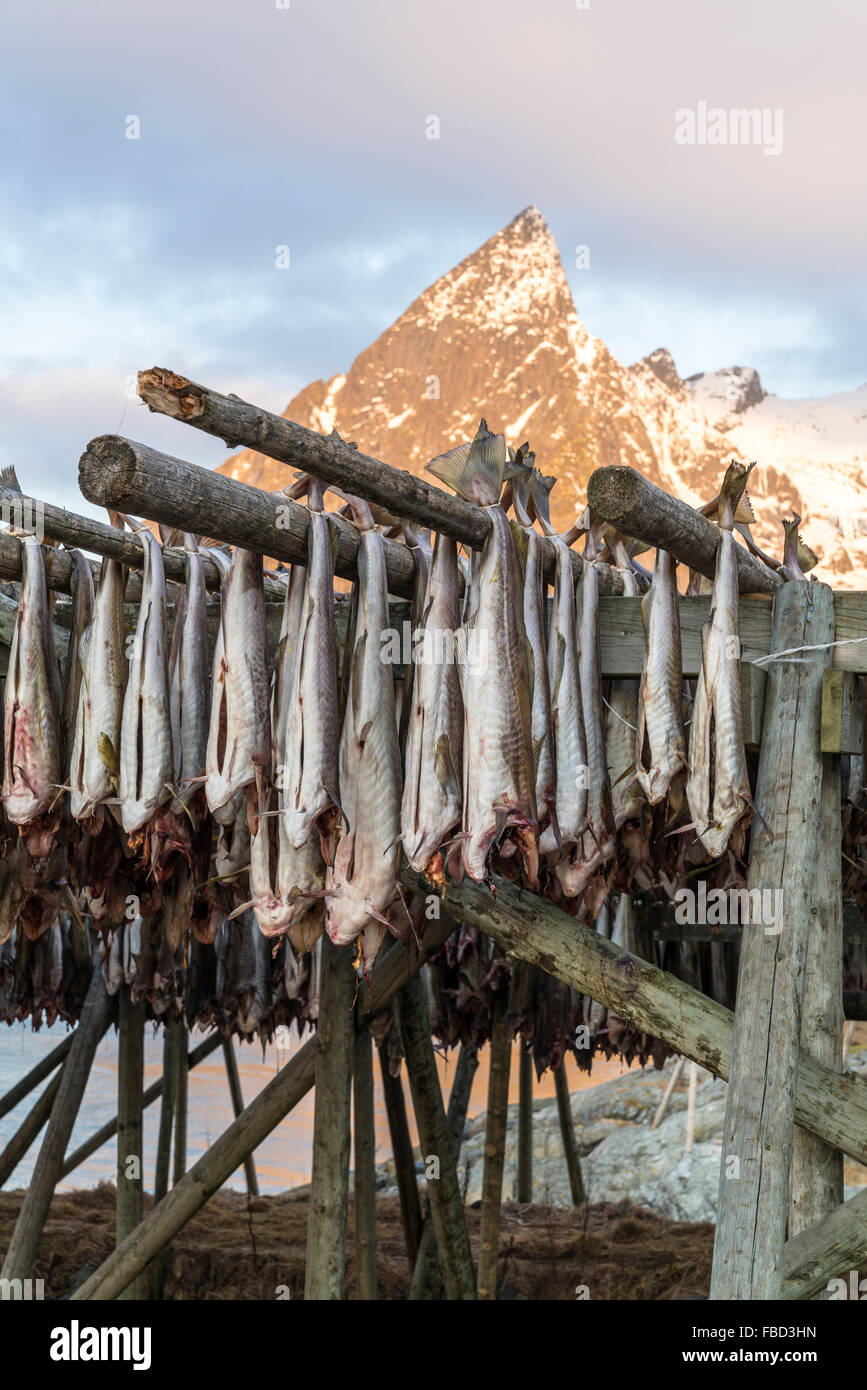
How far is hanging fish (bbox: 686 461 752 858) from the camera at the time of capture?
315 centimetres

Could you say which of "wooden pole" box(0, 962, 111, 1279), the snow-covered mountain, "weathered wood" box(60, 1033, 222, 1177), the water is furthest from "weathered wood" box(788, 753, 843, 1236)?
the snow-covered mountain

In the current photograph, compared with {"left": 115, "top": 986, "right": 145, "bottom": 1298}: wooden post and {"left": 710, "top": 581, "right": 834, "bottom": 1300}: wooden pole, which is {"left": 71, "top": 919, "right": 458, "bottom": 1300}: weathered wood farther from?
{"left": 115, "top": 986, "right": 145, "bottom": 1298}: wooden post

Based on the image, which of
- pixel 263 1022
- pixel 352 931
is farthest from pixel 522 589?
pixel 263 1022

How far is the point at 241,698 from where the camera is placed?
126 inches

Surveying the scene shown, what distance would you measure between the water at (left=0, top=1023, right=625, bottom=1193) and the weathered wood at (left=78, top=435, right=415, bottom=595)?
43.1 feet

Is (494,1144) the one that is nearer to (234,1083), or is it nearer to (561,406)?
(234,1083)

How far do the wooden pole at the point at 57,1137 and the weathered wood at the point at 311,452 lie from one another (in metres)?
4.99

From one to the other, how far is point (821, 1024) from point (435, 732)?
1.45 meters

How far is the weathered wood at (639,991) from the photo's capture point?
11.2 ft

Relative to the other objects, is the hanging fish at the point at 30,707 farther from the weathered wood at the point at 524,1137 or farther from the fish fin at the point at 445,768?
the weathered wood at the point at 524,1137

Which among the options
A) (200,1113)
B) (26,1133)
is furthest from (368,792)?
(200,1113)

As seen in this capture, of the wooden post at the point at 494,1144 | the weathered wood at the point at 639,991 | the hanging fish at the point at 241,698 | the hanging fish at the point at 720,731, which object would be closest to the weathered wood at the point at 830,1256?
the weathered wood at the point at 639,991

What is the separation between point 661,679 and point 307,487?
102cm

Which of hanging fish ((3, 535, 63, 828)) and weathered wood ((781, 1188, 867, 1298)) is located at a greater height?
hanging fish ((3, 535, 63, 828))
